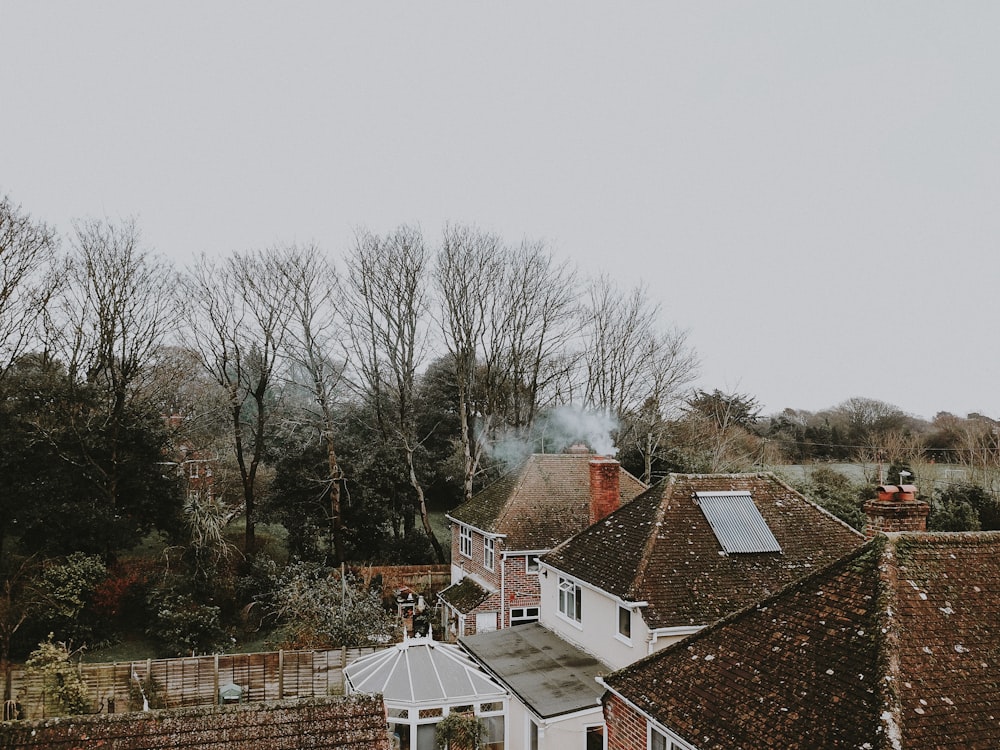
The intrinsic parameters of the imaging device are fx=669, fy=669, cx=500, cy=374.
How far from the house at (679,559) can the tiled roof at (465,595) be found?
3888mm

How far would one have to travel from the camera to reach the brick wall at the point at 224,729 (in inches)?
260

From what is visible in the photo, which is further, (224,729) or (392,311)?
(392,311)

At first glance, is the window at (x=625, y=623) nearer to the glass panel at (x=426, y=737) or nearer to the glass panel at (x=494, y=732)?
the glass panel at (x=494, y=732)

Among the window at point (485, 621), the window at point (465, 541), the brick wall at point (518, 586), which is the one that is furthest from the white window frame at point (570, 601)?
the window at point (465, 541)

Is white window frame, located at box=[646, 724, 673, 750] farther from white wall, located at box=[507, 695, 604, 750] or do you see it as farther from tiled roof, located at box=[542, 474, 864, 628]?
tiled roof, located at box=[542, 474, 864, 628]

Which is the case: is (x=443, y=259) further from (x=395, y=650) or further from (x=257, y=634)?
(x=395, y=650)

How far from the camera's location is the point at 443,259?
31438 mm

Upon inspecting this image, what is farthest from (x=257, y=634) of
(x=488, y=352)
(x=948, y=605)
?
(x=948, y=605)

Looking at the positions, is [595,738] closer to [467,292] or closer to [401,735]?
[401,735]

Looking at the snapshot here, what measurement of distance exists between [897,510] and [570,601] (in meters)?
9.56

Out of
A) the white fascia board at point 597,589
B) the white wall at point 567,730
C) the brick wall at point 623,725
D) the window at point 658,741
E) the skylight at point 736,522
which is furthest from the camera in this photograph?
the skylight at point 736,522

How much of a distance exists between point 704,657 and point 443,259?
2442 centimetres

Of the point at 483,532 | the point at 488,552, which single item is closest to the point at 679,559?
the point at 483,532

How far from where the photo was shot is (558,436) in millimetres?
35688
